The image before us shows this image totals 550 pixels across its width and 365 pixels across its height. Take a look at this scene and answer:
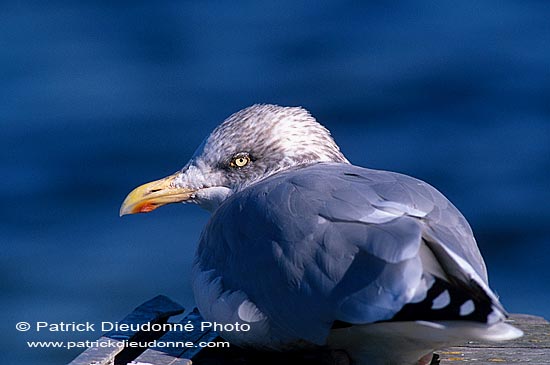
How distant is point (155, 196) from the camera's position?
5246mm

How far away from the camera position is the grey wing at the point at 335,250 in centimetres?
380

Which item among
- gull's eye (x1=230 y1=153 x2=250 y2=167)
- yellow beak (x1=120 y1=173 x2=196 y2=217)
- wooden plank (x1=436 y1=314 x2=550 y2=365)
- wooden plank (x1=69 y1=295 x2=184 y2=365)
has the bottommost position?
wooden plank (x1=436 y1=314 x2=550 y2=365)

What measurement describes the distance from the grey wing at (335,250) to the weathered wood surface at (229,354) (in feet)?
0.66

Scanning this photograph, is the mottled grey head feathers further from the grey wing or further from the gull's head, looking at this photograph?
the grey wing

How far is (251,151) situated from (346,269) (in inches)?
52.1

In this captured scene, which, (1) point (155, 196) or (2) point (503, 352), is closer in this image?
(2) point (503, 352)

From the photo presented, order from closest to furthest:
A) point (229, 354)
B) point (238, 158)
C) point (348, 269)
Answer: point (348, 269)
point (229, 354)
point (238, 158)

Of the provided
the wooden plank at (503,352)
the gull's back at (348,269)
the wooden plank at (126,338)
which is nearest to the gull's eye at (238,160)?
the gull's back at (348,269)

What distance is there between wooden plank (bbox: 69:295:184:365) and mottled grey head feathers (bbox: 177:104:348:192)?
1.71 ft

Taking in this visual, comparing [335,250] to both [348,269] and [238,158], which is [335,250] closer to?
[348,269]

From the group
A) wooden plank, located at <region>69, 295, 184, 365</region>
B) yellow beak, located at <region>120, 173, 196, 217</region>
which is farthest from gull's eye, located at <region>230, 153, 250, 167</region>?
wooden plank, located at <region>69, 295, 184, 365</region>

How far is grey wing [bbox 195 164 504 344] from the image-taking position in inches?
150

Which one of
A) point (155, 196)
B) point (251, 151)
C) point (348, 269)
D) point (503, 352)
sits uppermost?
point (251, 151)

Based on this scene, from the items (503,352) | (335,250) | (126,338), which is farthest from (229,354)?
(503,352)
